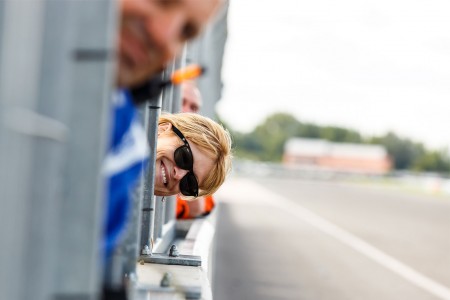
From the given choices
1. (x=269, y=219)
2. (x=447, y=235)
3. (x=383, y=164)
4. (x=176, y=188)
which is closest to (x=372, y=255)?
(x=447, y=235)

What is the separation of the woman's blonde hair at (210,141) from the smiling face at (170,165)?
0.02 meters

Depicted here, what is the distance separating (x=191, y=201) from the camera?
221 inches

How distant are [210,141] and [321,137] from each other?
181316mm

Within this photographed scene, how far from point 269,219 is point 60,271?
761 inches

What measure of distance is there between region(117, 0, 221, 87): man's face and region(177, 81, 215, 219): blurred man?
13.3 feet

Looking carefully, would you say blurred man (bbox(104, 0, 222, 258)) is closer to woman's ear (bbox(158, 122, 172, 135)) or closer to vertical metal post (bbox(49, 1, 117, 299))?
vertical metal post (bbox(49, 1, 117, 299))

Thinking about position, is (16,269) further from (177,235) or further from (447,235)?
(447,235)

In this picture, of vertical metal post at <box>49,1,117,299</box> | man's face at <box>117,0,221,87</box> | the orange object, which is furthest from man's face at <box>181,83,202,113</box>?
vertical metal post at <box>49,1,117,299</box>

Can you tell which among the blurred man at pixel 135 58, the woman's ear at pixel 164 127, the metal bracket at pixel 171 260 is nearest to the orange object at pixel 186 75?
the blurred man at pixel 135 58

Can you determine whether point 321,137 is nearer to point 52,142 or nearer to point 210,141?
point 210,141

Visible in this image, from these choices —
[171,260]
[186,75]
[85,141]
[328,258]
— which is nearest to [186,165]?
[171,260]

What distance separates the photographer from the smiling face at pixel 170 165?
297 centimetres

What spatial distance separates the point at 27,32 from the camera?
1118mm

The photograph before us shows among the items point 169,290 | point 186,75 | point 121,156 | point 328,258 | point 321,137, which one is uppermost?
point 186,75
